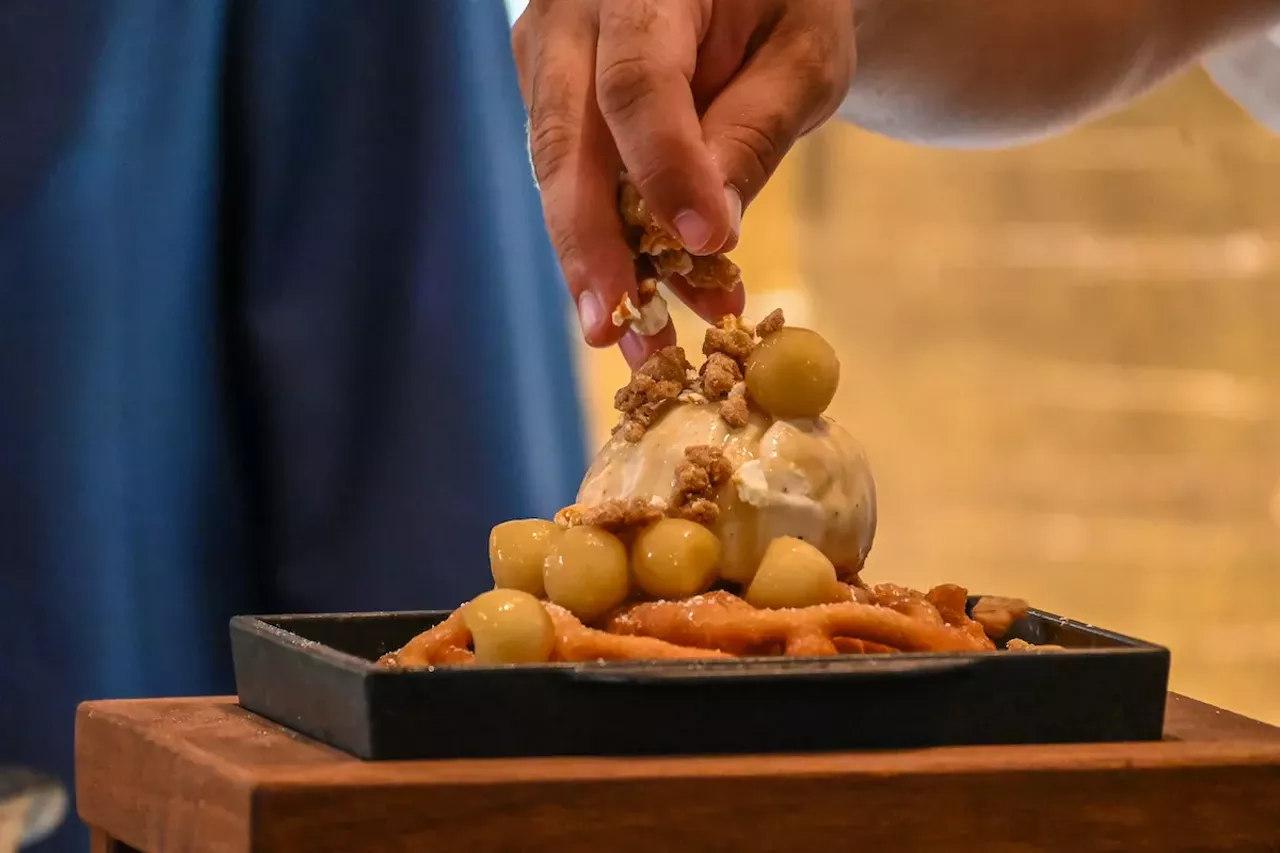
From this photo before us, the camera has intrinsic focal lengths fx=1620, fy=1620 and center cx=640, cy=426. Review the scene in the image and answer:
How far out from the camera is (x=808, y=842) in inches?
34.0

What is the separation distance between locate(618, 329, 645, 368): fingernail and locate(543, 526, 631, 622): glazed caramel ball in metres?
0.32

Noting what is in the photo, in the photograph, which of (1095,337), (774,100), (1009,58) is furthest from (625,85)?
(1095,337)

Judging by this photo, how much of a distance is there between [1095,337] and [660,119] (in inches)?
87.8

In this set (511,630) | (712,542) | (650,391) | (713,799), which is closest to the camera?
(713,799)

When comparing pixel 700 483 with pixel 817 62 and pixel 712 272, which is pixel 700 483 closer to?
pixel 712 272

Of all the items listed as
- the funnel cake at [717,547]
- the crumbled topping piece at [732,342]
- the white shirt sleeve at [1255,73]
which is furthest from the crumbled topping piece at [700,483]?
the white shirt sleeve at [1255,73]

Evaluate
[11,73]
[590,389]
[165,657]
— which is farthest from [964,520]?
[11,73]

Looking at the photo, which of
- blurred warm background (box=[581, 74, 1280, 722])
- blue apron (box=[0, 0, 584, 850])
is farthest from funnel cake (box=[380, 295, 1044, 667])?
blurred warm background (box=[581, 74, 1280, 722])

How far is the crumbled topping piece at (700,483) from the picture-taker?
42.6 inches

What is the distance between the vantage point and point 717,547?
3.53ft

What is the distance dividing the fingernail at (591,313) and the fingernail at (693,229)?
0.36 ft

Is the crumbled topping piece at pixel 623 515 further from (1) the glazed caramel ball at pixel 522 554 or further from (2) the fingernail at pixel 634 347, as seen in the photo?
(2) the fingernail at pixel 634 347

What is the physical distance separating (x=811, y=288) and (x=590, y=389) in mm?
590

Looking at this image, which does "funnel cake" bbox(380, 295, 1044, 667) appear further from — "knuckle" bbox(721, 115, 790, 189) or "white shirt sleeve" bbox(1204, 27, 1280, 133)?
"white shirt sleeve" bbox(1204, 27, 1280, 133)
